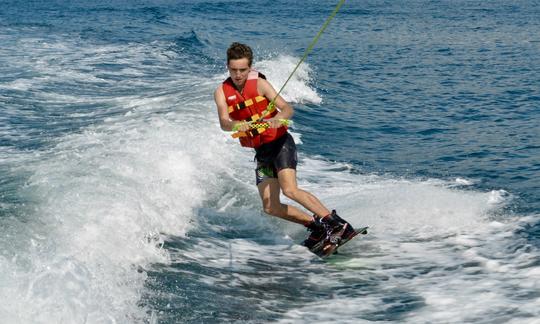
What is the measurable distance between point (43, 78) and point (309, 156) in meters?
8.19

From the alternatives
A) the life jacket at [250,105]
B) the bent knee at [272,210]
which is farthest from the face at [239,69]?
the bent knee at [272,210]

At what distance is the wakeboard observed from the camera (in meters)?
6.84

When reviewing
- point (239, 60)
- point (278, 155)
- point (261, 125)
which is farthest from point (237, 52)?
point (278, 155)

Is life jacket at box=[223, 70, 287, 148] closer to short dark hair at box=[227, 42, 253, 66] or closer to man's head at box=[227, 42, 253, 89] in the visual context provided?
man's head at box=[227, 42, 253, 89]

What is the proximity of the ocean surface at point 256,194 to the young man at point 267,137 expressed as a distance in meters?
0.32

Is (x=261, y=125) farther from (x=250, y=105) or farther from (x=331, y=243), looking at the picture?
(x=331, y=243)

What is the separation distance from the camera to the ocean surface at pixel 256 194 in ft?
18.5

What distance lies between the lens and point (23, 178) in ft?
28.4

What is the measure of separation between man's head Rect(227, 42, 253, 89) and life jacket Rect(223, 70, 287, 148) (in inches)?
5.9

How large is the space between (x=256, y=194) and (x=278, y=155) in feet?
7.61

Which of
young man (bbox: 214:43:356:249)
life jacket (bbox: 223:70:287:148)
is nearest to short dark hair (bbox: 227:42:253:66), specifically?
young man (bbox: 214:43:356:249)

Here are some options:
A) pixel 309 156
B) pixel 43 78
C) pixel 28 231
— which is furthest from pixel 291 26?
pixel 28 231

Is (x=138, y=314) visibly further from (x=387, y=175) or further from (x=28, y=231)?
(x=387, y=175)

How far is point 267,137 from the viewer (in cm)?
661
